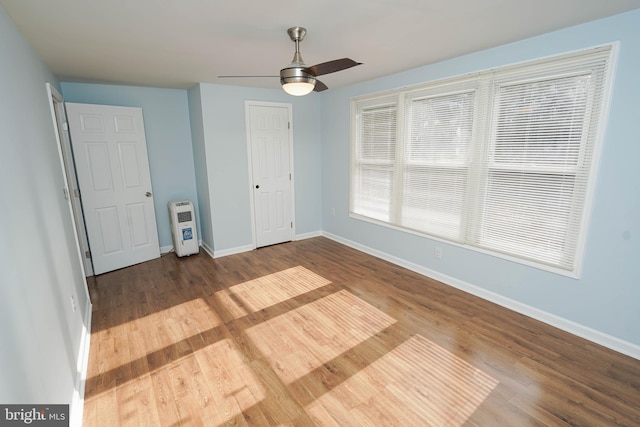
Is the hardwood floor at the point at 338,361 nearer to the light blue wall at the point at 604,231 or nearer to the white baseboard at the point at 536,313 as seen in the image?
the white baseboard at the point at 536,313

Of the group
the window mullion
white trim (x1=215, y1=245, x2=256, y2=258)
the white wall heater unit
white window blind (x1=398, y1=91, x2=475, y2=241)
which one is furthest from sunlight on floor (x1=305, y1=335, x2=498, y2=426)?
the white wall heater unit

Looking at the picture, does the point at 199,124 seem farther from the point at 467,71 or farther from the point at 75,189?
the point at 467,71

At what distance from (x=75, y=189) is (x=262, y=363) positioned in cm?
324

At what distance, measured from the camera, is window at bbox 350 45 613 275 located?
232cm

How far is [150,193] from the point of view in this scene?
4168 millimetres

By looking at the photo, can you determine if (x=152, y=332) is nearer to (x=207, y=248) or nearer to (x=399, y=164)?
(x=207, y=248)

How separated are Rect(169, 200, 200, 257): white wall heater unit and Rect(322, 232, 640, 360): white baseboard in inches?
112

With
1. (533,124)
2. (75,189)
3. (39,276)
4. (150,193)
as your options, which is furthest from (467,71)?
(75,189)

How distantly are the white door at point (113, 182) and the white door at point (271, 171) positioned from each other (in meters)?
1.46

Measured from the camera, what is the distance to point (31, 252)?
4.96 feet

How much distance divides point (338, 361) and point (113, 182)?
359cm

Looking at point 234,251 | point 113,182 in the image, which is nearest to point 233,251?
point 234,251

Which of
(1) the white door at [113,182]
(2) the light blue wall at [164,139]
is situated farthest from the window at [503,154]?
(1) the white door at [113,182]

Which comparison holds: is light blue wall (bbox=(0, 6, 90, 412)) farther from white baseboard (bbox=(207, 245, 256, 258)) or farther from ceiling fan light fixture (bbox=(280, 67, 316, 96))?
white baseboard (bbox=(207, 245, 256, 258))
